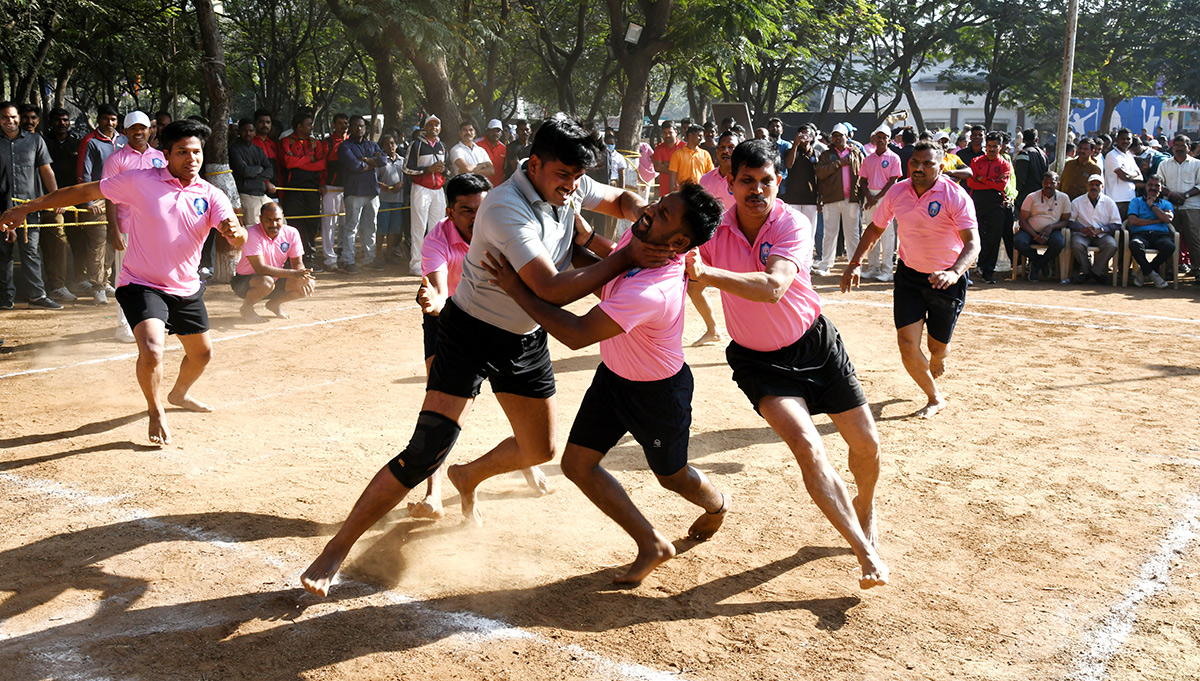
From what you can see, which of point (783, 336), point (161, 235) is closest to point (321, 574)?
point (783, 336)

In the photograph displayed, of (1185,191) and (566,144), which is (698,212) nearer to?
(566,144)

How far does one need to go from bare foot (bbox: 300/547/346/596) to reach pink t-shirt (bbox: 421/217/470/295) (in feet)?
5.85

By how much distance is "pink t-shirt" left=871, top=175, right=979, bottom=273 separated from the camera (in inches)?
283

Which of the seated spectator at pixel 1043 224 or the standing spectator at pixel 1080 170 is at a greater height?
the standing spectator at pixel 1080 170

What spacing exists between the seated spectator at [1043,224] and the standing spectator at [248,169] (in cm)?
1118

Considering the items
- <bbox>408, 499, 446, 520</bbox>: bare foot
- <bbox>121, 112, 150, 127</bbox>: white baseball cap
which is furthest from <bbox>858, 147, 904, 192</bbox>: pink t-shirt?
<bbox>408, 499, 446, 520</bbox>: bare foot

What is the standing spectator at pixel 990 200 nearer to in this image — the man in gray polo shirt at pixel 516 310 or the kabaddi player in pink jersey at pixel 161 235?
the kabaddi player in pink jersey at pixel 161 235

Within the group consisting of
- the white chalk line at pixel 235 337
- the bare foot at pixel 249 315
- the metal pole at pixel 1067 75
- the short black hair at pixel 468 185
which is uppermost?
the metal pole at pixel 1067 75

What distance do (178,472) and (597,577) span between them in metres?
2.85

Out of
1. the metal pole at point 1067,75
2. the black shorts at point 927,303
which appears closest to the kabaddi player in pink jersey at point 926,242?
the black shorts at point 927,303

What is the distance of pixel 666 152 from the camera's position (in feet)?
57.1

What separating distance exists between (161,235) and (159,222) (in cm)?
9

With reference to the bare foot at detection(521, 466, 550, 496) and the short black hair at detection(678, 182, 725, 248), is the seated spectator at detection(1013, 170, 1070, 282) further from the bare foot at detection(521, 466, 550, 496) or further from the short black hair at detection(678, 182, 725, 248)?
the short black hair at detection(678, 182, 725, 248)

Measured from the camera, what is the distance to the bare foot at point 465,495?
5062 millimetres
